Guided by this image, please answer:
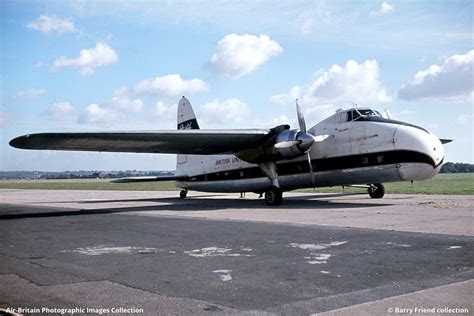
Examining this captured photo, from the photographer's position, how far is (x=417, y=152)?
2017 cm

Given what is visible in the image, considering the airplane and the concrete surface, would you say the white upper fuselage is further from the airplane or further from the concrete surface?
the concrete surface

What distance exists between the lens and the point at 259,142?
77.6 ft

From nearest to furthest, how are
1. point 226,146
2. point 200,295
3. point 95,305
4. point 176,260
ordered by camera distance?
point 95,305 < point 200,295 < point 176,260 < point 226,146

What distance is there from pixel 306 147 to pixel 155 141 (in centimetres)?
681

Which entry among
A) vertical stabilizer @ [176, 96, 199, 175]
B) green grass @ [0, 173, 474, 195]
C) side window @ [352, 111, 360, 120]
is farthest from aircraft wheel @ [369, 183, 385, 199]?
vertical stabilizer @ [176, 96, 199, 175]

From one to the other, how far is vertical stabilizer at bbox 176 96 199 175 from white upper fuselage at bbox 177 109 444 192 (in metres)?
5.78

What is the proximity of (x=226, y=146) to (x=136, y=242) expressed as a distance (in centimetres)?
1334

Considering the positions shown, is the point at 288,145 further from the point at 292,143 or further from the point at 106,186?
the point at 106,186

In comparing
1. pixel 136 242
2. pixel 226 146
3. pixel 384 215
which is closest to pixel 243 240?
pixel 136 242

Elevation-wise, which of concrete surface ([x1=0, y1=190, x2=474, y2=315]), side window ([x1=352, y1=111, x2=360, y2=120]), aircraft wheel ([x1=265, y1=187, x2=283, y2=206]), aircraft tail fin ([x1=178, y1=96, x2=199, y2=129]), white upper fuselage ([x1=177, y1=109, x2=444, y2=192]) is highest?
aircraft tail fin ([x1=178, y1=96, x2=199, y2=129])

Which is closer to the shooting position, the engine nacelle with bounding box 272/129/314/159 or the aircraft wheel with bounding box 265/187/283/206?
the engine nacelle with bounding box 272/129/314/159

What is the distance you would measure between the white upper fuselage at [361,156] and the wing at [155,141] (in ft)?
7.61

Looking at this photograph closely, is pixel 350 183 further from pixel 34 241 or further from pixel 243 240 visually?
pixel 34 241

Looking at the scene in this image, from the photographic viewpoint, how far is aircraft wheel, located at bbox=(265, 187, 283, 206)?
2333 centimetres
